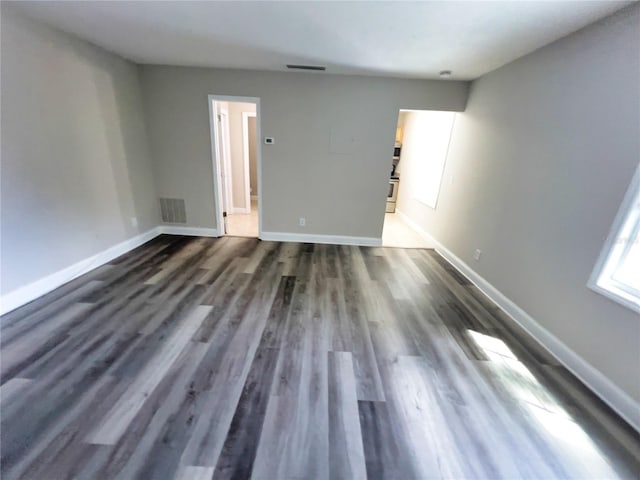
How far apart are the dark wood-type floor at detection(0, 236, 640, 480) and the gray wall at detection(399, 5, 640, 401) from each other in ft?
1.24

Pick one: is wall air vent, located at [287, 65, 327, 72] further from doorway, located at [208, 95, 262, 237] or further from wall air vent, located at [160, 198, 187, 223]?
wall air vent, located at [160, 198, 187, 223]

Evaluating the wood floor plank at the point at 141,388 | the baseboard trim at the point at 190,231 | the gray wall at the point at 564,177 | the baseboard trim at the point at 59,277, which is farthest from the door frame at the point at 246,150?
the gray wall at the point at 564,177

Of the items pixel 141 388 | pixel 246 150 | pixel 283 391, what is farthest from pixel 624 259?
pixel 246 150

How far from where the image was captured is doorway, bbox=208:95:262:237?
13.8 feet

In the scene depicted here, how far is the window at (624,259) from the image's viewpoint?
5.71 feet

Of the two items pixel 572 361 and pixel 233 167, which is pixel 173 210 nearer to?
pixel 233 167

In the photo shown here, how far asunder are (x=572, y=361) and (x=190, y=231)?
16.4 feet

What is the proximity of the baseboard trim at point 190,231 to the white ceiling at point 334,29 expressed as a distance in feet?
8.02

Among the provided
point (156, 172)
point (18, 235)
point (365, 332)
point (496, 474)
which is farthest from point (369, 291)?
point (156, 172)

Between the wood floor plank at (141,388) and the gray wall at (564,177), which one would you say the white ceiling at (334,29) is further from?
the wood floor plank at (141,388)

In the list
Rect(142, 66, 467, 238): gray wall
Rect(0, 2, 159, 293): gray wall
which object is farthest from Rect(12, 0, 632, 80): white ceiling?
Rect(142, 66, 467, 238): gray wall

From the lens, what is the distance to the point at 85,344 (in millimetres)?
2020

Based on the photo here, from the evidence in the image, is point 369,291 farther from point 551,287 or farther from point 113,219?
point 113,219

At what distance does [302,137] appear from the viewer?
4090 mm
